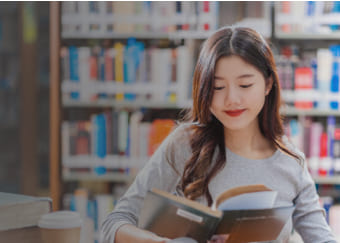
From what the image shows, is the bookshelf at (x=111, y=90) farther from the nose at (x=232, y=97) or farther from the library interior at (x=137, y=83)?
the nose at (x=232, y=97)

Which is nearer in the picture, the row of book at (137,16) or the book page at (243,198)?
the book page at (243,198)

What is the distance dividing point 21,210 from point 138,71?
1.72 metres

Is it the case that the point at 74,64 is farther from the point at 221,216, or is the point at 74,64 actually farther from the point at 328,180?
the point at 221,216

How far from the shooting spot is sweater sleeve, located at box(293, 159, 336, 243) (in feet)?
3.48

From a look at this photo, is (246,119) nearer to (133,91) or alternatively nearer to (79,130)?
(133,91)

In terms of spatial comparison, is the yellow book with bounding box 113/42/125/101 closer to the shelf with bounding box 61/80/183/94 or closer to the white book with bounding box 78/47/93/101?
the shelf with bounding box 61/80/183/94

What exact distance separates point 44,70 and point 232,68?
71.6 inches

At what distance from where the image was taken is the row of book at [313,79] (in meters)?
2.38

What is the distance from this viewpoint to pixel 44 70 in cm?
261

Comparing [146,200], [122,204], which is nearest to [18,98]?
[122,204]

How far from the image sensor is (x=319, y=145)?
2.44 meters

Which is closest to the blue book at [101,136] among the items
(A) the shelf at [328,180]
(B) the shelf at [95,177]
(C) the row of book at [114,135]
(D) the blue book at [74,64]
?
(C) the row of book at [114,135]

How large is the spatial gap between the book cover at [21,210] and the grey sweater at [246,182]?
29 cm

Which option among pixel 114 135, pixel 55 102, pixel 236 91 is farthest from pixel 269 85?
pixel 55 102
